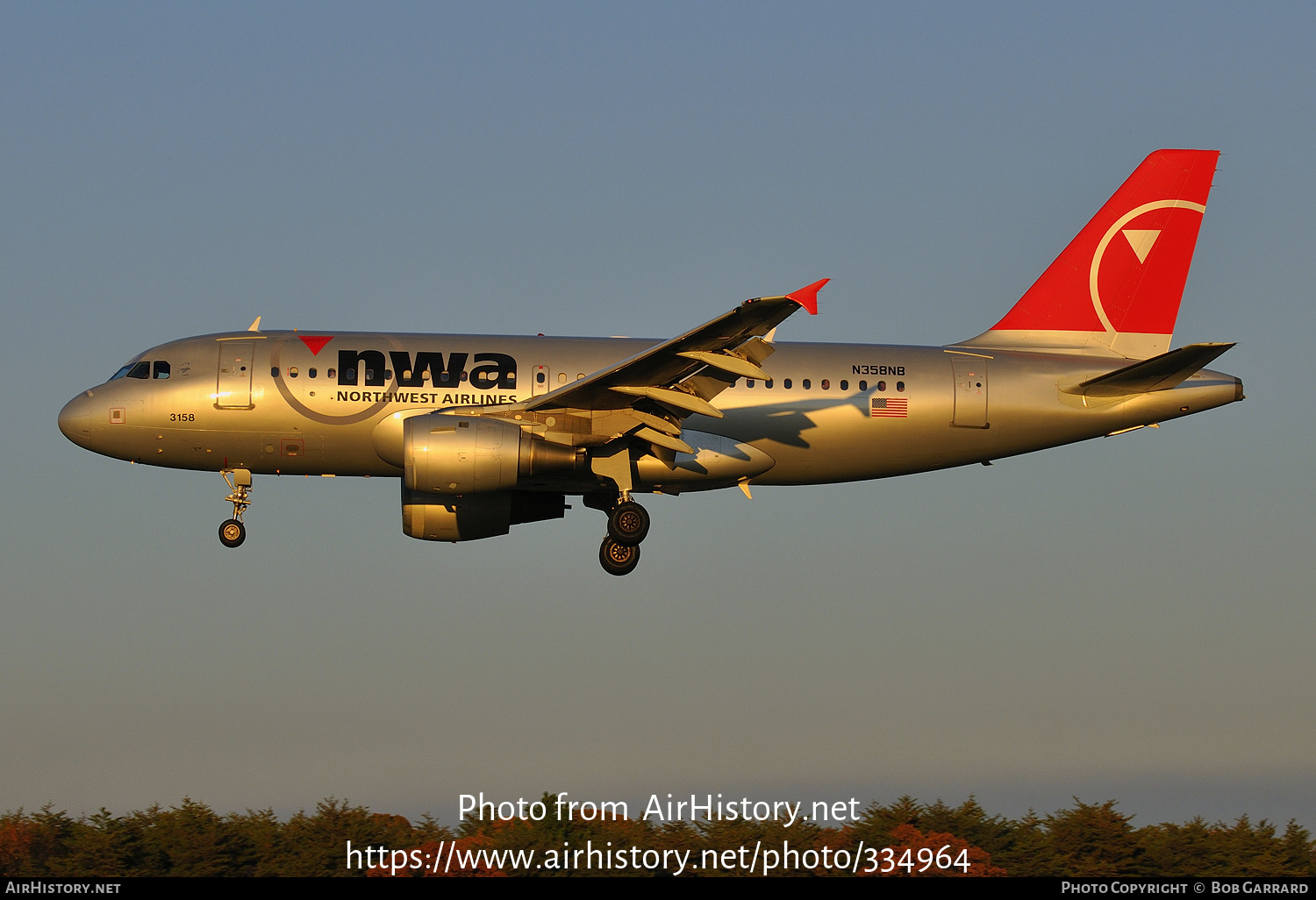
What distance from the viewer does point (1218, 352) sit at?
88.9ft

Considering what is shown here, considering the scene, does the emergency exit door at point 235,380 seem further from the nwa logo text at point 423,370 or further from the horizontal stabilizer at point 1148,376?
the horizontal stabilizer at point 1148,376

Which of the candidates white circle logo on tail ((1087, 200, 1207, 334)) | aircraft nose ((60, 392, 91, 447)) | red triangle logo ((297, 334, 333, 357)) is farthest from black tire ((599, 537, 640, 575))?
white circle logo on tail ((1087, 200, 1207, 334))

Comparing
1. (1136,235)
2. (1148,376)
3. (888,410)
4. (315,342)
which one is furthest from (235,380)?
(1136,235)

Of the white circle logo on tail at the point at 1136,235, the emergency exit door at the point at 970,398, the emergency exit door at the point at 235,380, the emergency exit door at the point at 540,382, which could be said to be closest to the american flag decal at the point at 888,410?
the emergency exit door at the point at 970,398

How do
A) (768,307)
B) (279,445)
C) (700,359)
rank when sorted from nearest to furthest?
(768,307), (700,359), (279,445)

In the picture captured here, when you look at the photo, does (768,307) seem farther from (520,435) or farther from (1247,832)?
(1247,832)

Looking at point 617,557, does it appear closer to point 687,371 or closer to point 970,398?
point 687,371

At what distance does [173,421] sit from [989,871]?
18438 millimetres

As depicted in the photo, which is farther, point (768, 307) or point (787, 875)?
point (787, 875)

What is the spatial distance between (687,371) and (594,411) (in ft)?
6.54

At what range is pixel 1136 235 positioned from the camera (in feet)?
110

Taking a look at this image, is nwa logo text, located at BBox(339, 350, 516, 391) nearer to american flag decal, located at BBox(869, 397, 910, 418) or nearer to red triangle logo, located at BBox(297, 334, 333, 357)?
red triangle logo, located at BBox(297, 334, 333, 357)

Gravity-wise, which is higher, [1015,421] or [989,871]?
[1015,421]
